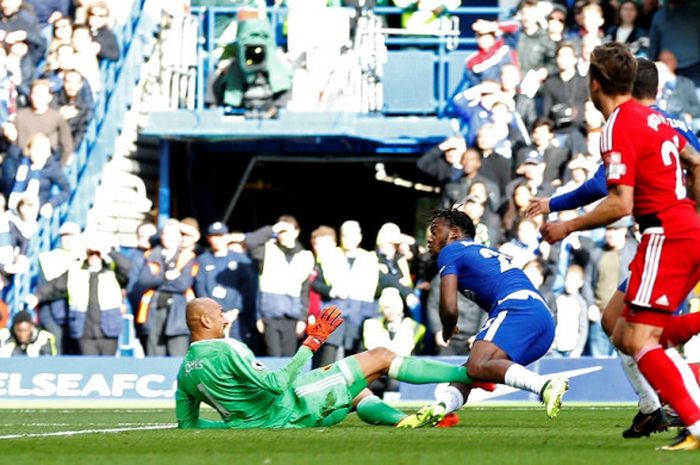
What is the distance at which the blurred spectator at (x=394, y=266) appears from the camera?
18781 millimetres

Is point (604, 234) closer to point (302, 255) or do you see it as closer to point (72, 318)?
point (302, 255)

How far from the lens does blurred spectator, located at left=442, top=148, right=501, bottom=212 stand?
18.8 meters

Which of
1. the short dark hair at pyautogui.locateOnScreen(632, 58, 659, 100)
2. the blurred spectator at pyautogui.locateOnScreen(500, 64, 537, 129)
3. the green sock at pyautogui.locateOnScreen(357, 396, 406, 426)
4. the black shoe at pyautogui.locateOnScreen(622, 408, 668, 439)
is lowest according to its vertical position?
the green sock at pyautogui.locateOnScreen(357, 396, 406, 426)

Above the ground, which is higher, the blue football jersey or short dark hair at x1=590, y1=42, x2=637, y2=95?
short dark hair at x1=590, y1=42, x2=637, y2=95

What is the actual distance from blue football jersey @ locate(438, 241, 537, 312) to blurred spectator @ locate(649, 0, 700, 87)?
34.7 ft

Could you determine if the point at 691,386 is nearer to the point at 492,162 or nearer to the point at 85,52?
the point at 492,162

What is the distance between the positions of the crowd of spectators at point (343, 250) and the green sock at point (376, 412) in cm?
701

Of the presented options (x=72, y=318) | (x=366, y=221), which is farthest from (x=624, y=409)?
(x=366, y=221)

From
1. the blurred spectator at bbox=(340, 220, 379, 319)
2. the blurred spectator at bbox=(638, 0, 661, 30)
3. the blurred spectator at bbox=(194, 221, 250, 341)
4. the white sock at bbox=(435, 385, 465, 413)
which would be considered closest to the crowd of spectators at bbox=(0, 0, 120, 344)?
the blurred spectator at bbox=(194, 221, 250, 341)

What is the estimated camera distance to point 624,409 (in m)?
14.9

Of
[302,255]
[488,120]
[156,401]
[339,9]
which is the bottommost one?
[156,401]

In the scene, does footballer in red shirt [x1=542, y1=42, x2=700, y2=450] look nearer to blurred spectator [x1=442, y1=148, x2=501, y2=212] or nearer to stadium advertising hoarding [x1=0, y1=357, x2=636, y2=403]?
stadium advertising hoarding [x1=0, y1=357, x2=636, y2=403]

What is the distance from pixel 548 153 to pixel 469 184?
1077 mm

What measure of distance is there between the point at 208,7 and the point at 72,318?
5.71m
